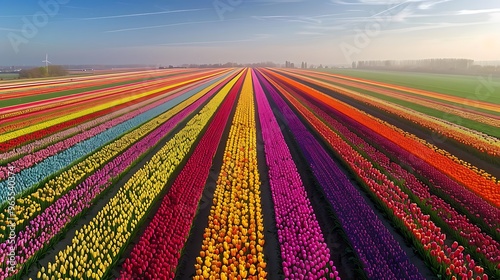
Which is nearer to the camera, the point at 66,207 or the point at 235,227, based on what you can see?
the point at 235,227

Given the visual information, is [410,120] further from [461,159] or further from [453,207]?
[453,207]

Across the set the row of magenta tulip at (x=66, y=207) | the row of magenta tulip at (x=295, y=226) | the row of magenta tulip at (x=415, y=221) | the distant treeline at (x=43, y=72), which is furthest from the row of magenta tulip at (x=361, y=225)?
the distant treeline at (x=43, y=72)

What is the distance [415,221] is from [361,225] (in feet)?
5.36

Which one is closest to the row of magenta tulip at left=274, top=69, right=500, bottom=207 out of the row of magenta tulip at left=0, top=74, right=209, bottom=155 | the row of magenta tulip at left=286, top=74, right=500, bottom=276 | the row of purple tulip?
the row of purple tulip

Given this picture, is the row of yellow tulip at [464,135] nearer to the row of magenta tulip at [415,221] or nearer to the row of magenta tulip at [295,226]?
the row of magenta tulip at [415,221]

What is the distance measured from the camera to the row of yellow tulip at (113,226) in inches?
270

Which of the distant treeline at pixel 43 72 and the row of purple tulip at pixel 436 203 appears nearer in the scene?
the row of purple tulip at pixel 436 203

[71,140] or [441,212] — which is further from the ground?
[71,140]

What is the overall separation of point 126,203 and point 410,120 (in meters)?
20.4

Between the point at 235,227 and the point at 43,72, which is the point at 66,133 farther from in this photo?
the point at 43,72

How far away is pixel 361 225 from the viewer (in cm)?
873

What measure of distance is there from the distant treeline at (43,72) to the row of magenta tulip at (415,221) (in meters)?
76.8

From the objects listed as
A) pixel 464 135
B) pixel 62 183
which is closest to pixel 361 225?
pixel 62 183

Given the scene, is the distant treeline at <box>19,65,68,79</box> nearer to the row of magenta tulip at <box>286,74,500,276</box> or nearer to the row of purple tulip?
the row of purple tulip
